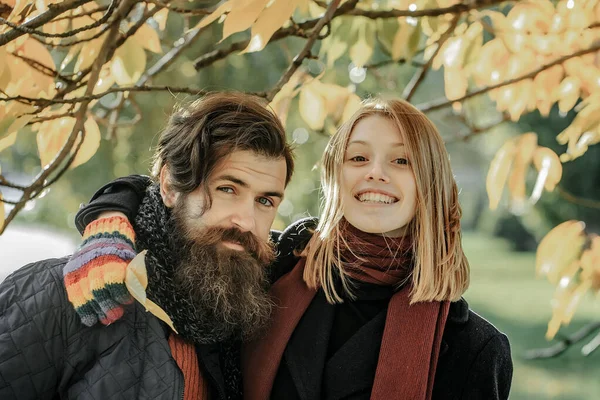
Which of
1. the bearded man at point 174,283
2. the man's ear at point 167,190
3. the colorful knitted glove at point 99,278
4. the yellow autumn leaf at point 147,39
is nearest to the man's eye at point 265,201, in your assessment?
the bearded man at point 174,283

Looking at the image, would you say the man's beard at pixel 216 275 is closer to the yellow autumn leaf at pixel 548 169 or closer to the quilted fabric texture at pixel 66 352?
the quilted fabric texture at pixel 66 352

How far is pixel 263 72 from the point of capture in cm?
780

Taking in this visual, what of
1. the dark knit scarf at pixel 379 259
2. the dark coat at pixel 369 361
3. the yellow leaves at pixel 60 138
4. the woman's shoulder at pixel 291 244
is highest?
the yellow leaves at pixel 60 138

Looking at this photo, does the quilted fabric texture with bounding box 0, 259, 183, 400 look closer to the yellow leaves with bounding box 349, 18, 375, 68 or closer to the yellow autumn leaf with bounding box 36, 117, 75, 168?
the yellow autumn leaf with bounding box 36, 117, 75, 168

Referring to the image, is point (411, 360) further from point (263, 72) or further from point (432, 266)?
point (263, 72)

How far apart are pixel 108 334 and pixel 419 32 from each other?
54.0 inches

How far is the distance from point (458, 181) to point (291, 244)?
3.75 metres

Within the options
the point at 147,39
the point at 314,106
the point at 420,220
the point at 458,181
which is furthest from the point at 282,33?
the point at 458,181

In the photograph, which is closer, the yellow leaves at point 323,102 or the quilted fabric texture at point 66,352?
the quilted fabric texture at point 66,352

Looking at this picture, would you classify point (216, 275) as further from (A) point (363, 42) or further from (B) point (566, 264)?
(B) point (566, 264)

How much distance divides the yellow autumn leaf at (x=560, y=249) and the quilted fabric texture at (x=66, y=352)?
4.39 ft

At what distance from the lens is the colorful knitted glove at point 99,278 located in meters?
1.52

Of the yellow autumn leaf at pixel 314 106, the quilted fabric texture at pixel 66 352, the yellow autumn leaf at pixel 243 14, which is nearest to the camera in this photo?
the yellow autumn leaf at pixel 243 14

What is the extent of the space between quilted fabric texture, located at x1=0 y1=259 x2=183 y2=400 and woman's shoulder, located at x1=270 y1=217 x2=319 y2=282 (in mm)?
539
